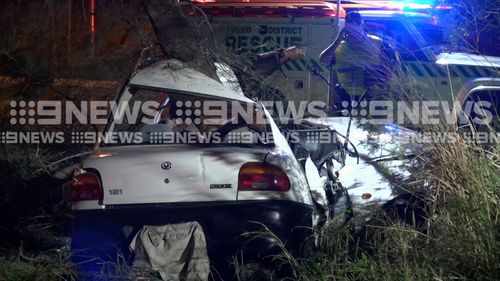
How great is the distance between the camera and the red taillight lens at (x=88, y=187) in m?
4.08

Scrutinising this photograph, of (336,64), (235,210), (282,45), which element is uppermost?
(282,45)

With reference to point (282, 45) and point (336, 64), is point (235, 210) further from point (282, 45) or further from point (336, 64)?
point (282, 45)

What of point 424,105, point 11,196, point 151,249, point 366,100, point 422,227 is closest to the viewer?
point 151,249

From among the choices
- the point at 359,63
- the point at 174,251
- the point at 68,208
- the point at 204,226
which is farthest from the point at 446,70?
the point at 68,208

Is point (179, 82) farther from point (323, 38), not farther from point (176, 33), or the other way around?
point (323, 38)

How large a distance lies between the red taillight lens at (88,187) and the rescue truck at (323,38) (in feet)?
8.73

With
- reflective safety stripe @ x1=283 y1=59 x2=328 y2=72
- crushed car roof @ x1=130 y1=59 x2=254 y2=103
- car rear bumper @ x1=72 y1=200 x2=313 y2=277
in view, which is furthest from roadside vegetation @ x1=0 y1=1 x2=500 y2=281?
reflective safety stripe @ x1=283 y1=59 x2=328 y2=72

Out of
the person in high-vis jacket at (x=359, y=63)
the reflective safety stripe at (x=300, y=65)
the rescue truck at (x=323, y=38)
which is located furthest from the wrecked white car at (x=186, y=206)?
the reflective safety stripe at (x=300, y=65)

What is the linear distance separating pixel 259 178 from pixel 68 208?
7.65ft

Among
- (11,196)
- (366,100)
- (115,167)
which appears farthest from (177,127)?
(11,196)

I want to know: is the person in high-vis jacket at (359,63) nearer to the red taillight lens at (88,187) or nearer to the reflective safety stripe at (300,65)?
the reflective safety stripe at (300,65)

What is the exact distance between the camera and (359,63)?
5660 millimetres

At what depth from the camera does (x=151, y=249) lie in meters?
3.98

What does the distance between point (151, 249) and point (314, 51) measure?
248 inches
